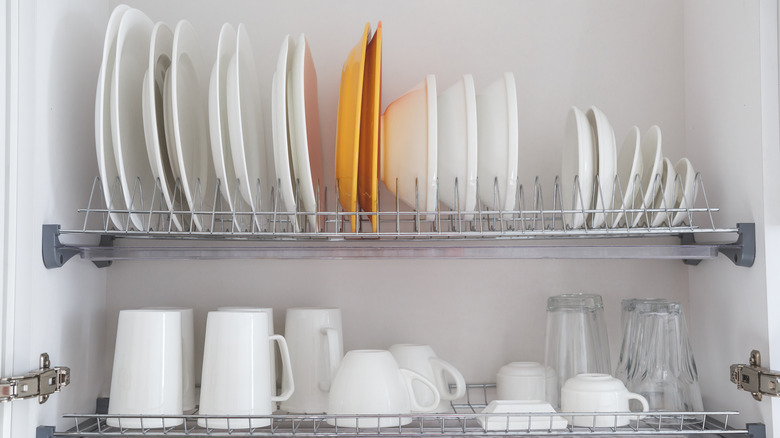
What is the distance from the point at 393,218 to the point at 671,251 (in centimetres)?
46

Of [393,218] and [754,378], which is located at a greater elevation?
[393,218]

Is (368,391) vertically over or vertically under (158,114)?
under

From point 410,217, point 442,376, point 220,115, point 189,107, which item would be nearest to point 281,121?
point 220,115

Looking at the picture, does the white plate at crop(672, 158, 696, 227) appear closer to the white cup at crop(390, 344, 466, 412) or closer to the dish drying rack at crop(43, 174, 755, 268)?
the dish drying rack at crop(43, 174, 755, 268)

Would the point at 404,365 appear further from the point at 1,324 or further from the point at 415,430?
the point at 1,324

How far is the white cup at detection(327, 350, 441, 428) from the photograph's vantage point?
3.22 ft

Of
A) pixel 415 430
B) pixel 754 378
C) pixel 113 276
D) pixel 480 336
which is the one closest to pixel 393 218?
pixel 480 336

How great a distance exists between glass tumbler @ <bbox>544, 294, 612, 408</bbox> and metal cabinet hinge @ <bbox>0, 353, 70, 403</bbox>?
2.37 ft

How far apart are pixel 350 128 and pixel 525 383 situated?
471mm

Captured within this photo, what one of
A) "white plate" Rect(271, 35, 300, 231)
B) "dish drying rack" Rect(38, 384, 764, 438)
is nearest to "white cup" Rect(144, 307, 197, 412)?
"dish drying rack" Rect(38, 384, 764, 438)

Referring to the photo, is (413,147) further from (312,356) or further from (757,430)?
(757,430)

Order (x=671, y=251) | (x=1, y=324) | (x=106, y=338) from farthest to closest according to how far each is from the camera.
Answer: (x=106, y=338)
(x=671, y=251)
(x=1, y=324)

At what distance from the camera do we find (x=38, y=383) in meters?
0.96

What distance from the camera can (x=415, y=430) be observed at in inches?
41.9
